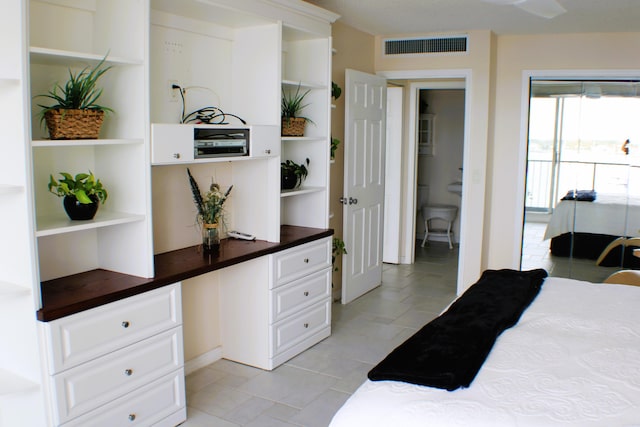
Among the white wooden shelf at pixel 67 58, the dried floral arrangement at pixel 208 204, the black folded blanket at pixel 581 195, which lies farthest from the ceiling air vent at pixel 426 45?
the white wooden shelf at pixel 67 58

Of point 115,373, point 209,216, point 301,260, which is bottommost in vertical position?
point 115,373

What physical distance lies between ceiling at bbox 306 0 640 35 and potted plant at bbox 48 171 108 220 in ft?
7.59

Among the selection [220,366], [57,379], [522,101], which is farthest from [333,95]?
[57,379]

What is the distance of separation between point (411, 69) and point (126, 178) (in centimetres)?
346

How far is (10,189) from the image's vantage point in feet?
7.35

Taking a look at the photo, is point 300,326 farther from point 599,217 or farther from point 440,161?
point 440,161

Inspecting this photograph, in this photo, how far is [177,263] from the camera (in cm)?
318

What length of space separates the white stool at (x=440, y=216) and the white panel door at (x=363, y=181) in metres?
Answer: 2.19

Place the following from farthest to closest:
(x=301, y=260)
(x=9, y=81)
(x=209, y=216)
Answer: (x=301, y=260) → (x=209, y=216) → (x=9, y=81)

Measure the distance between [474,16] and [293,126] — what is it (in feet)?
→ 5.90

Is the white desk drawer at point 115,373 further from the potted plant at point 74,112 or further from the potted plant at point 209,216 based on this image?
the potted plant at point 74,112

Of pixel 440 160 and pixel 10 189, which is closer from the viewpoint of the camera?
pixel 10 189

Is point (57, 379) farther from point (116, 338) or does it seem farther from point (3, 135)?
point (3, 135)

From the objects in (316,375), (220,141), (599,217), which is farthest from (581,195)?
(220,141)
